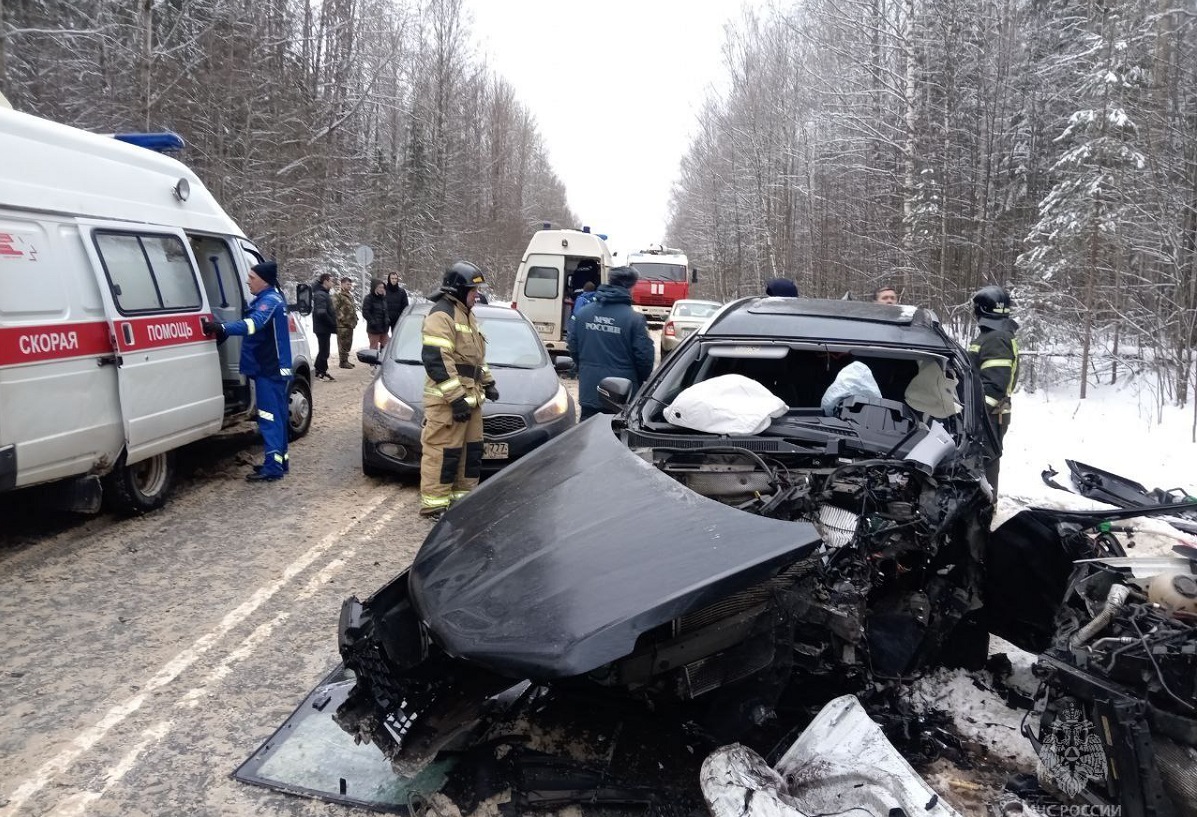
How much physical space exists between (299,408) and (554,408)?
3.36m

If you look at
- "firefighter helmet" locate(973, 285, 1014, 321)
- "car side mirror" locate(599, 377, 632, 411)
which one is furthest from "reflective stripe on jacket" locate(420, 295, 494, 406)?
"firefighter helmet" locate(973, 285, 1014, 321)

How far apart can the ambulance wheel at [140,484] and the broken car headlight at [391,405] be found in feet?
5.51

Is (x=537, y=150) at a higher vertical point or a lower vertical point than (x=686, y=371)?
higher

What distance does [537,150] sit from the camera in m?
64.5

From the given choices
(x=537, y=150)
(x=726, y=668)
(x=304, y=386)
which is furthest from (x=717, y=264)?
(x=726, y=668)

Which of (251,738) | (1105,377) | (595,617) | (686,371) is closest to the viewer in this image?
(595,617)

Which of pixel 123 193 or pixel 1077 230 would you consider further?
pixel 1077 230

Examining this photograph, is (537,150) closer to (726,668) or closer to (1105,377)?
(1105,377)

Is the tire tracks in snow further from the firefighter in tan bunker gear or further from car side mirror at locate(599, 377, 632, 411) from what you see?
car side mirror at locate(599, 377, 632, 411)

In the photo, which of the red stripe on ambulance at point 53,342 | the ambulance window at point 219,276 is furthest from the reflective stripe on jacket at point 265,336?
the red stripe on ambulance at point 53,342

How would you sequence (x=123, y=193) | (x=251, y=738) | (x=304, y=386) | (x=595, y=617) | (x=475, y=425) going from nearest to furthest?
1. (x=595, y=617)
2. (x=251, y=738)
3. (x=123, y=193)
4. (x=475, y=425)
5. (x=304, y=386)

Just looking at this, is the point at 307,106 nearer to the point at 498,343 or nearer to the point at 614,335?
the point at 498,343

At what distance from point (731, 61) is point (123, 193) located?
30574mm

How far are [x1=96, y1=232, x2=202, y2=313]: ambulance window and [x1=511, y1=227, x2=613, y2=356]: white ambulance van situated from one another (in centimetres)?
971
